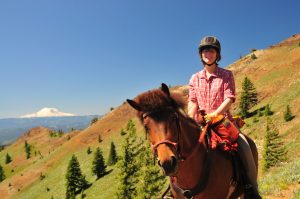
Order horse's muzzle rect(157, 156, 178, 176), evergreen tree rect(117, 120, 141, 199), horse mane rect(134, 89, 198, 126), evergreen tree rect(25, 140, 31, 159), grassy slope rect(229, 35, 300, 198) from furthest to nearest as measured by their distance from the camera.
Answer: evergreen tree rect(25, 140, 31, 159)
evergreen tree rect(117, 120, 141, 199)
grassy slope rect(229, 35, 300, 198)
horse mane rect(134, 89, 198, 126)
horse's muzzle rect(157, 156, 178, 176)

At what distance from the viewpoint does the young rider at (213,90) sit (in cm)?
725

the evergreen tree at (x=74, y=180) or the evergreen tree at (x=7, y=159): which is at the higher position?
the evergreen tree at (x=74, y=180)

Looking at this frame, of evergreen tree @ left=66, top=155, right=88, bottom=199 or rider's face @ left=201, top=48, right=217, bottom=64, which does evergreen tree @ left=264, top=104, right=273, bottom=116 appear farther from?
rider's face @ left=201, top=48, right=217, bottom=64

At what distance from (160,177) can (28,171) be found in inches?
3657

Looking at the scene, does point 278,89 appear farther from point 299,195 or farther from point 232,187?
point 232,187

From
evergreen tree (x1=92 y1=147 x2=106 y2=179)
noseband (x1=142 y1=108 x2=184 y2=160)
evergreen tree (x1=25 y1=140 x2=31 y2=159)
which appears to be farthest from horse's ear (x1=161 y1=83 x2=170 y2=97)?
evergreen tree (x1=25 y1=140 x2=31 y2=159)

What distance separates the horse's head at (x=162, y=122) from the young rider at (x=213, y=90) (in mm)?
1826

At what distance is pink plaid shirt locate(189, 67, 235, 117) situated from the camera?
7324 mm

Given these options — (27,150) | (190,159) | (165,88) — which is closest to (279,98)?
(190,159)

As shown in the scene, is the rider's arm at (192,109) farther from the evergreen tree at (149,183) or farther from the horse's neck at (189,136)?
the evergreen tree at (149,183)

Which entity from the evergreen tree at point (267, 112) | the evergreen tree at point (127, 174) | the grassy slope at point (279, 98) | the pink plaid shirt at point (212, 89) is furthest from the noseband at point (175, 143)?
the evergreen tree at point (267, 112)

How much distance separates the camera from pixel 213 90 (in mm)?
7328

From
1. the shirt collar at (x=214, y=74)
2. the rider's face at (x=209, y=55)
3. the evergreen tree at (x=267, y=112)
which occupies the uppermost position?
the rider's face at (x=209, y=55)

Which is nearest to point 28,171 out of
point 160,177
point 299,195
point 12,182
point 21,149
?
point 12,182
